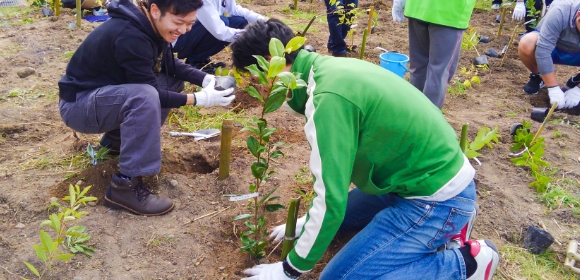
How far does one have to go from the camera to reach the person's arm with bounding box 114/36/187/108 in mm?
2143

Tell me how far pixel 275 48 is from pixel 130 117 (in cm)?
89

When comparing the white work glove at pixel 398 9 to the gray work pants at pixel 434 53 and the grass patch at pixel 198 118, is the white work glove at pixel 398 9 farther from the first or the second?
the grass patch at pixel 198 118

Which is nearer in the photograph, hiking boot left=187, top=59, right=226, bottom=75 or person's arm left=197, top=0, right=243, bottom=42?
person's arm left=197, top=0, right=243, bottom=42

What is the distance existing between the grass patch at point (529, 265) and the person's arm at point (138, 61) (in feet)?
5.90

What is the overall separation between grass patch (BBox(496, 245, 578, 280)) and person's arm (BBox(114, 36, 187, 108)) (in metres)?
1.80

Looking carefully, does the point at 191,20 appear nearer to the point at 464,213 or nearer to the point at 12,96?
the point at 464,213

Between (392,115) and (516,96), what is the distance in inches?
121

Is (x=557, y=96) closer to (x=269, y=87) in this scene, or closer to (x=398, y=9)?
(x=398, y=9)

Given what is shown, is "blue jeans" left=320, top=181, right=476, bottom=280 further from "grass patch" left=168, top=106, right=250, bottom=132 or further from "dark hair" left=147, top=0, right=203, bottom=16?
"grass patch" left=168, top=106, right=250, bottom=132

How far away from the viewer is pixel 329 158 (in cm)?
150

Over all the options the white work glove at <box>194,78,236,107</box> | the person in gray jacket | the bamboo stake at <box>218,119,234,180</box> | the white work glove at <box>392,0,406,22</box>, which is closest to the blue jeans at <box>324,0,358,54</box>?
the white work glove at <box>392,0,406,22</box>

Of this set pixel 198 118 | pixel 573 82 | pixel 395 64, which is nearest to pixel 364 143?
pixel 198 118

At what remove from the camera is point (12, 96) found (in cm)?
351

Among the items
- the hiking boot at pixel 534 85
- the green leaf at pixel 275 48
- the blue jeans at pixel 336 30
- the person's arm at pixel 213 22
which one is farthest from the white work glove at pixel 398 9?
the green leaf at pixel 275 48
